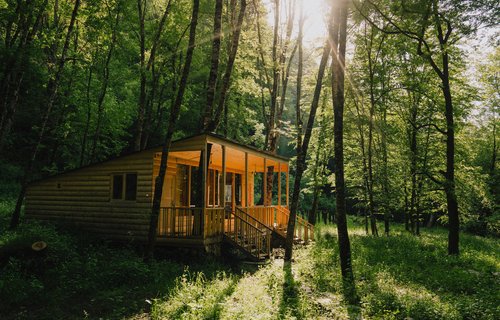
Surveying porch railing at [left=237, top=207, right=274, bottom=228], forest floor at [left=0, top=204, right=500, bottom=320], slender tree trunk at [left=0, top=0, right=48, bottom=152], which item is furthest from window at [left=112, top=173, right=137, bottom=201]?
slender tree trunk at [left=0, top=0, right=48, bottom=152]

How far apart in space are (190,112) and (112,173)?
627 inches

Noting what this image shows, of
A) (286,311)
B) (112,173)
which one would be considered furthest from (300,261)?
(112,173)

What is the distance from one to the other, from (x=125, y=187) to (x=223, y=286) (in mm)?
6540

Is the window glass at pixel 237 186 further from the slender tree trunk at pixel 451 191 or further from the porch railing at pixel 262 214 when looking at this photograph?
the slender tree trunk at pixel 451 191

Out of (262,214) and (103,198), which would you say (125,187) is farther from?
(262,214)

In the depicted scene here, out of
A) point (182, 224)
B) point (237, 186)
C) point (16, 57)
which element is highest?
point (16, 57)

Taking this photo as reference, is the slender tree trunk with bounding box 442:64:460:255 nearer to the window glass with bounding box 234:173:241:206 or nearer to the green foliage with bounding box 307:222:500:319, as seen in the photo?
the green foliage with bounding box 307:222:500:319

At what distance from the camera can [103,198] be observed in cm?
1364

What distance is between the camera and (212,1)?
1911 centimetres

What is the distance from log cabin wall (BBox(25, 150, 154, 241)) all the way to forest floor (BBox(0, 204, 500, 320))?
2.93 feet

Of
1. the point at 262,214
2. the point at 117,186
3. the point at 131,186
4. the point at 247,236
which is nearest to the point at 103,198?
the point at 117,186

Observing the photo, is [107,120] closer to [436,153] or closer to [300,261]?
[300,261]

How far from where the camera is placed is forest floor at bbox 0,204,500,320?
6.95 metres

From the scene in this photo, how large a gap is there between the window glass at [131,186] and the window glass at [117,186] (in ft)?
0.99
